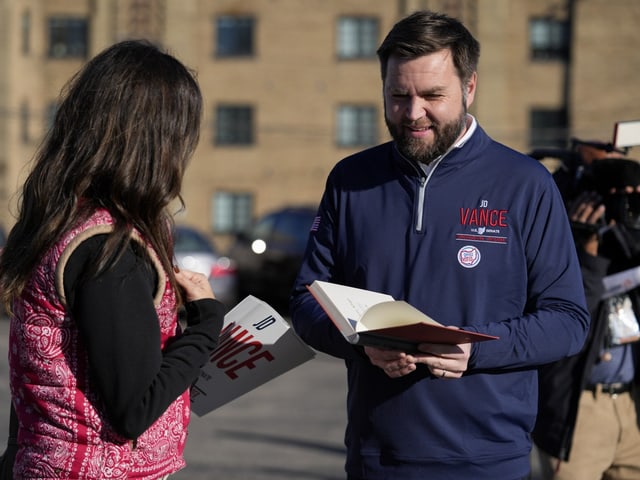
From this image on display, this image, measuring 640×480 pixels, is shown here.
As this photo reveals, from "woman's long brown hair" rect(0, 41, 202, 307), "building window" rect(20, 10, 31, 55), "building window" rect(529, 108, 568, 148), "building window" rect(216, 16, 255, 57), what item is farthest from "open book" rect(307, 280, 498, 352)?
"building window" rect(20, 10, 31, 55)

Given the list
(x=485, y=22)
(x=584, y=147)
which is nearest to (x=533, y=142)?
(x=485, y=22)

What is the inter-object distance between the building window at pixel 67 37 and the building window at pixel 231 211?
659 cm


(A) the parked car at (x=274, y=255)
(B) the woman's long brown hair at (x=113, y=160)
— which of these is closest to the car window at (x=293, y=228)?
(A) the parked car at (x=274, y=255)

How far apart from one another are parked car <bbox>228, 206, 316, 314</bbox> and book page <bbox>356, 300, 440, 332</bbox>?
16.0 m

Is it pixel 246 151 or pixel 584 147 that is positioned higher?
pixel 584 147

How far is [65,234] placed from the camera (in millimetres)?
2588

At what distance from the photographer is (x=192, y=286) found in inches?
113

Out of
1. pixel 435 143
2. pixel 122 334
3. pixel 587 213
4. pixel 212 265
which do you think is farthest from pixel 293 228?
pixel 122 334

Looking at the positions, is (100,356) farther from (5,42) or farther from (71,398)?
(5,42)

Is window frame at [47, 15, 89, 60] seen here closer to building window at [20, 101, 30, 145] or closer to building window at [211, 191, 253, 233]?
building window at [20, 101, 30, 145]

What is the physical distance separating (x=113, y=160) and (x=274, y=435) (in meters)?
6.64

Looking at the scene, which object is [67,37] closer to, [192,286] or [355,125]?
[355,125]

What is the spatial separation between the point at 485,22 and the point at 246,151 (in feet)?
27.9

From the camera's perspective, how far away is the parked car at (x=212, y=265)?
60.1 ft
